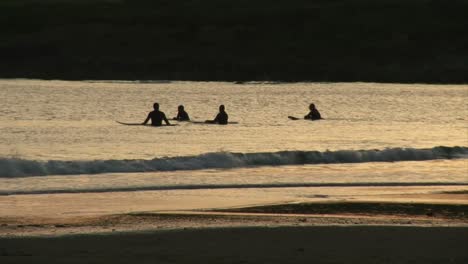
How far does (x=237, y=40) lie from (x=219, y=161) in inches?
2630

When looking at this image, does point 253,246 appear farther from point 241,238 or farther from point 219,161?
point 219,161

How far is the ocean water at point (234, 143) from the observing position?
2436 centimetres

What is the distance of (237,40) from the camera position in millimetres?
95562

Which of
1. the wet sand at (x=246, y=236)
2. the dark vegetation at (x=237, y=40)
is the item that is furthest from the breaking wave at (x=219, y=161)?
the dark vegetation at (x=237, y=40)

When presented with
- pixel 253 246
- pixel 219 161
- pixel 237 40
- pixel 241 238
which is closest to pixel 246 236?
pixel 241 238

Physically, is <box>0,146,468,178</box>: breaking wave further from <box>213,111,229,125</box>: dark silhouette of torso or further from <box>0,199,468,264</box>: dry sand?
<box>213,111,229,125</box>: dark silhouette of torso

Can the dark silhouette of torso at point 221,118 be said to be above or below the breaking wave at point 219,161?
below

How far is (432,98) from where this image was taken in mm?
69812

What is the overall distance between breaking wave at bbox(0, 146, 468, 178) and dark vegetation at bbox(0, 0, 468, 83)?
167 ft

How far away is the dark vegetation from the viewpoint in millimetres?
85938

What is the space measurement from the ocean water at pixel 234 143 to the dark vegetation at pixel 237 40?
11.0 meters

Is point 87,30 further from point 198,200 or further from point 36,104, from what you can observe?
point 198,200

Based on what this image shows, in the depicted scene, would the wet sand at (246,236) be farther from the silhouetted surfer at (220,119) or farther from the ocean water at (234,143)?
the silhouetted surfer at (220,119)

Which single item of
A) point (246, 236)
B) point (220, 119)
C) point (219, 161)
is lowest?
point (220, 119)
